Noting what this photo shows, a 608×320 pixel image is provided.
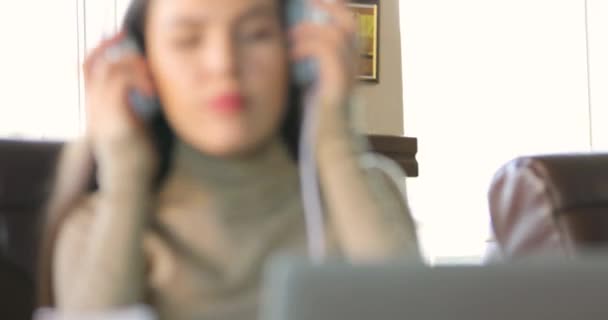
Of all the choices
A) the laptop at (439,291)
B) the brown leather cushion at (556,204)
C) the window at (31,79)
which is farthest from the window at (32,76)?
the laptop at (439,291)

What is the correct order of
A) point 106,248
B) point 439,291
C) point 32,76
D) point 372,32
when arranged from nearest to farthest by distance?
point 439,291 → point 106,248 → point 32,76 → point 372,32

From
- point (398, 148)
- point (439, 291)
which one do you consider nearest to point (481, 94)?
point (398, 148)

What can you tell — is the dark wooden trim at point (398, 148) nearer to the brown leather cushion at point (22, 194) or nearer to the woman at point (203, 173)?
the brown leather cushion at point (22, 194)

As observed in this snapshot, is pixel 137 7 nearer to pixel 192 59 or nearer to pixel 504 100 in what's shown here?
pixel 192 59

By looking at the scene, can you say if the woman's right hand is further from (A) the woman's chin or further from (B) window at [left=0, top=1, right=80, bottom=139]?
(B) window at [left=0, top=1, right=80, bottom=139]

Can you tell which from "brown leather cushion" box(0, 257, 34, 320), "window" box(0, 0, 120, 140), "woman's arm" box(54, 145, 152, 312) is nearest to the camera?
"woman's arm" box(54, 145, 152, 312)

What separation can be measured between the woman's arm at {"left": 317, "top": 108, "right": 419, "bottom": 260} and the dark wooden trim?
723 mm

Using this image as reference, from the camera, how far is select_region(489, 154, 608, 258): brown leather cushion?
991 millimetres

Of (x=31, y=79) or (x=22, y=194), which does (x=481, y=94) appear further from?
(x=22, y=194)

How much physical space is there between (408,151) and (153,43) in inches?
39.5

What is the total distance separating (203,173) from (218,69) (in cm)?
7

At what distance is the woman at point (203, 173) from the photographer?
0.50 metres

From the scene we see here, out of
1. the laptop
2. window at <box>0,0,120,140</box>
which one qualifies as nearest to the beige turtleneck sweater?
the laptop

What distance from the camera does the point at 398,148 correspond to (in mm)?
1411
